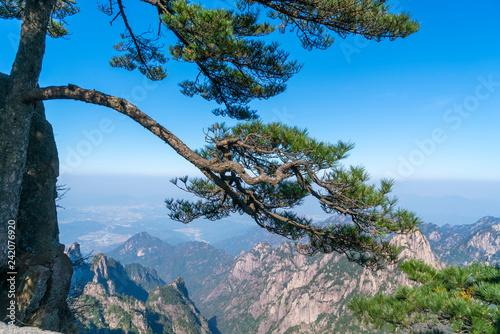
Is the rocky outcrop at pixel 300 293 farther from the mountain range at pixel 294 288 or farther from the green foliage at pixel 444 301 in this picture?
the green foliage at pixel 444 301

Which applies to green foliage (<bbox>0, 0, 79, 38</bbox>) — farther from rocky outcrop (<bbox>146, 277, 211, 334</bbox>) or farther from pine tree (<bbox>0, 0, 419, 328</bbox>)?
rocky outcrop (<bbox>146, 277, 211, 334</bbox>)

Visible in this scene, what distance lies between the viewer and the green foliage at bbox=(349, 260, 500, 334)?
340cm

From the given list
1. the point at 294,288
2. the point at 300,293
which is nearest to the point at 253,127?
the point at 300,293

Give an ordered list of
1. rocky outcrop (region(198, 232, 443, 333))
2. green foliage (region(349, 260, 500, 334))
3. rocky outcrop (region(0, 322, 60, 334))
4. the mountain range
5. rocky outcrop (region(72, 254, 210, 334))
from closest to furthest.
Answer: rocky outcrop (region(0, 322, 60, 334)), green foliage (region(349, 260, 500, 334)), rocky outcrop (region(72, 254, 210, 334)), rocky outcrop (region(198, 232, 443, 333)), the mountain range

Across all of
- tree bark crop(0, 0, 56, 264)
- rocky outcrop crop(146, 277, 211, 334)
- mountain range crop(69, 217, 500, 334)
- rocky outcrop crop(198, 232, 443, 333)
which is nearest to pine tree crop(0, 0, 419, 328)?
tree bark crop(0, 0, 56, 264)

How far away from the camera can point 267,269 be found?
170375 mm

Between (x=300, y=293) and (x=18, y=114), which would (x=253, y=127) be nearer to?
(x=18, y=114)

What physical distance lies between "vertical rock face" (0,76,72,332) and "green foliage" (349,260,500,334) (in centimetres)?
537

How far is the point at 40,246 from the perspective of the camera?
4762 mm

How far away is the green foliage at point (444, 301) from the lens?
340cm

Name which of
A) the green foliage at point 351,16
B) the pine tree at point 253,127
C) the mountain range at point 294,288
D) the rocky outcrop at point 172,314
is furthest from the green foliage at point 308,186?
the rocky outcrop at point 172,314

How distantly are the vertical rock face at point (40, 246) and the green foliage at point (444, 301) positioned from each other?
17.6 feet

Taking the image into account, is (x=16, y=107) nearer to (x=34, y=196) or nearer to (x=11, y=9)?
(x=34, y=196)

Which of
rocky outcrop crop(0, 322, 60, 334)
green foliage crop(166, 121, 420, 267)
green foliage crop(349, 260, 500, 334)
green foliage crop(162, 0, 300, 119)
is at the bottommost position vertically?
rocky outcrop crop(0, 322, 60, 334)
